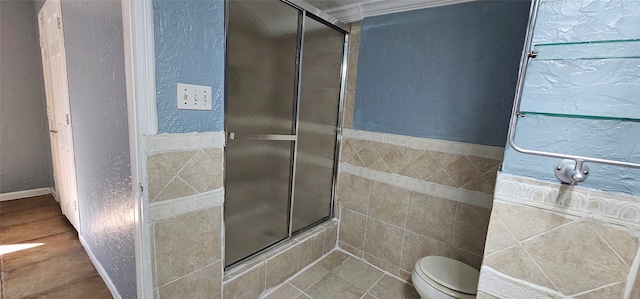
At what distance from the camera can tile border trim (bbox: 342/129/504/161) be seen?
1505mm

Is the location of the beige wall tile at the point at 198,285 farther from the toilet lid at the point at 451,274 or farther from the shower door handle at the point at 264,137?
the toilet lid at the point at 451,274

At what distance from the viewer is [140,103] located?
959mm

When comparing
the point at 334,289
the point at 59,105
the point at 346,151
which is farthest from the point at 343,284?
the point at 59,105

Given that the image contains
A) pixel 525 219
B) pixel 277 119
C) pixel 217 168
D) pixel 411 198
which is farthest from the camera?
pixel 411 198

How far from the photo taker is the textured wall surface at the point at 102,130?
1.11 m

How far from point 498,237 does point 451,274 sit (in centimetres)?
68

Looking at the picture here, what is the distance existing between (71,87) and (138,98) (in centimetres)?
120

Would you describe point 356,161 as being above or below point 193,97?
below

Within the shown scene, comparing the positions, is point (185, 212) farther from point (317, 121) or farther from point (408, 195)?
point (408, 195)

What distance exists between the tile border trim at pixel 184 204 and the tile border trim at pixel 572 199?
1.17m

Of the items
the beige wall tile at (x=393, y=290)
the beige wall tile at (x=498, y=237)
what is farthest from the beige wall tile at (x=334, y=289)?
the beige wall tile at (x=498, y=237)

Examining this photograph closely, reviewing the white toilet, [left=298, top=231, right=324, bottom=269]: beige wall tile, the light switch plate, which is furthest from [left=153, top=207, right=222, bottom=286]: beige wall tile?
the white toilet

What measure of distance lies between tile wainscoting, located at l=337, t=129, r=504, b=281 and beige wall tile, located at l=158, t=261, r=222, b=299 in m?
1.14

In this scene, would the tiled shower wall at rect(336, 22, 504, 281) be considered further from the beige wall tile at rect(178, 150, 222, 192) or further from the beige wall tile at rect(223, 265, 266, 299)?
the beige wall tile at rect(178, 150, 222, 192)
